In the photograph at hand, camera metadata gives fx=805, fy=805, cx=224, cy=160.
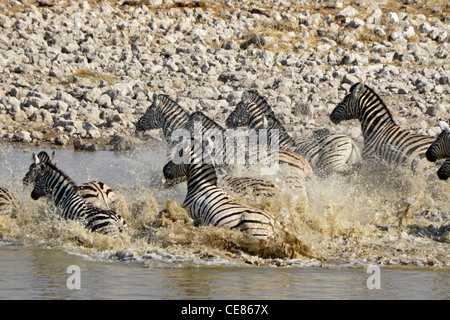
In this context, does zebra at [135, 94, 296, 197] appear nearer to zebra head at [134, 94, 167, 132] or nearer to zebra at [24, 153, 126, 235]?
zebra head at [134, 94, 167, 132]

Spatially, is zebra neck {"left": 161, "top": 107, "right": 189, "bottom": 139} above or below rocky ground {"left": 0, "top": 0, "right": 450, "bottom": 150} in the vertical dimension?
below

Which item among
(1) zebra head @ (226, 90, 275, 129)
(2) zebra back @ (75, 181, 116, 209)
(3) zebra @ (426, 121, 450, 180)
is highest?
(1) zebra head @ (226, 90, 275, 129)

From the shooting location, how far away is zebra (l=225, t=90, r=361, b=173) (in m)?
11.4

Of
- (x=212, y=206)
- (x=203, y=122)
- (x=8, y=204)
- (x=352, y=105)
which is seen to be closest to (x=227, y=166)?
(x=203, y=122)

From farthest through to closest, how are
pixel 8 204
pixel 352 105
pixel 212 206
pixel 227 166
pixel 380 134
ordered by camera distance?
pixel 352 105, pixel 380 134, pixel 227 166, pixel 8 204, pixel 212 206

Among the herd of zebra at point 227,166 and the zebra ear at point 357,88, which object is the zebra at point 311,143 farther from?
the zebra ear at point 357,88

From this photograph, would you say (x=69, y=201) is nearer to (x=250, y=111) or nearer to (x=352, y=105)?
(x=250, y=111)

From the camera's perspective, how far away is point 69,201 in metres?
8.74

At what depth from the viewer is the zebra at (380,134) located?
35.7ft

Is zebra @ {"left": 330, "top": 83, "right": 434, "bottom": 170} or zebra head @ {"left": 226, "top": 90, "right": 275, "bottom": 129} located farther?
zebra head @ {"left": 226, "top": 90, "right": 275, "bottom": 129}

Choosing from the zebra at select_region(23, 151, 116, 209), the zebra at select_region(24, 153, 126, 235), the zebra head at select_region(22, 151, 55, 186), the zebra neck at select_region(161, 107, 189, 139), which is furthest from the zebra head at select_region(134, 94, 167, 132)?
the zebra at select_region(24, 153, 126, 235)

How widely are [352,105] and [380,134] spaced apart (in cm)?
64

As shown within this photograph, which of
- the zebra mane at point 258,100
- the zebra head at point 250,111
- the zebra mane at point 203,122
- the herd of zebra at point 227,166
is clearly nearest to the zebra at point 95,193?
the herd of zebra at point 227,166

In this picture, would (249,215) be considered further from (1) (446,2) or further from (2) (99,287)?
(1) (446,2)
